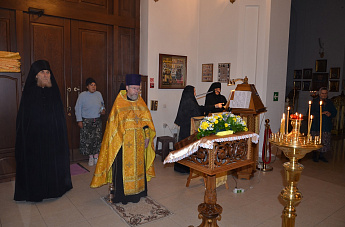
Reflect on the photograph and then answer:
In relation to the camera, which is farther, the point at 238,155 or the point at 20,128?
the point at 20,128

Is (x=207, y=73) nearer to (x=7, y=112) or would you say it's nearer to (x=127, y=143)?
(x=127, y=143)

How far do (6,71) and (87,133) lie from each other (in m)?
2.02

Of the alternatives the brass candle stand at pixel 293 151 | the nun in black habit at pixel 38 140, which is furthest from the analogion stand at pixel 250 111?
the nun in black habit at pixel 38 140

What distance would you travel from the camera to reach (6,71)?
506cm

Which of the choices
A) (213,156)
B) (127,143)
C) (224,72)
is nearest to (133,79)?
(127,143)

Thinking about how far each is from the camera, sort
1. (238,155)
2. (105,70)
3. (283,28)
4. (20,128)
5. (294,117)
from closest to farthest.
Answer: (294,117) → (238,155) → (20,128) → (105,70) → (283,28)

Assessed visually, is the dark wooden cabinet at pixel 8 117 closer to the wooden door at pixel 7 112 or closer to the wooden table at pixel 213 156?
the wooden door at pixel 7 112

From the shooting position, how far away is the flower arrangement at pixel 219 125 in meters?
2.82

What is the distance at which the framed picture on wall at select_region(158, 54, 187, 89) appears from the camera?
7.38 m

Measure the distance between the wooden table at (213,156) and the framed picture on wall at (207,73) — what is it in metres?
5.02

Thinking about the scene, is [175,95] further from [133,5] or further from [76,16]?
[76,16]

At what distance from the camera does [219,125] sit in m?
2.86

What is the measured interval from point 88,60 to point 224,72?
350 cm

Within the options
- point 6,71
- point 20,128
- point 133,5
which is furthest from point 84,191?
point 133,5
